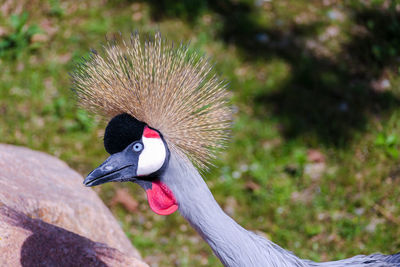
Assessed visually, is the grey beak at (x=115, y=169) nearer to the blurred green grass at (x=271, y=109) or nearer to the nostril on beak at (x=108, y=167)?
the nostril on beak at (x=108, y=167)

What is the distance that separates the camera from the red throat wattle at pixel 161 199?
1.64m

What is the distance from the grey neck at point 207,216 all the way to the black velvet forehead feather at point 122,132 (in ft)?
0.44

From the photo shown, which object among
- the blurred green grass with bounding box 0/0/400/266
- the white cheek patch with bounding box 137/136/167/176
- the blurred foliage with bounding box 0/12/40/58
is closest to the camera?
the white cheek patch with bounding box 137/136/167/176

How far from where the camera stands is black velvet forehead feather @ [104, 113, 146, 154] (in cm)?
157

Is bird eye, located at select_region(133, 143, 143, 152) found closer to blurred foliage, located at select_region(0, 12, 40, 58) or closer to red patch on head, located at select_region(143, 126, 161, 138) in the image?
red patch on head, located at select_region(143, 126, 161, 138)

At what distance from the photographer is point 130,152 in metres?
1.57

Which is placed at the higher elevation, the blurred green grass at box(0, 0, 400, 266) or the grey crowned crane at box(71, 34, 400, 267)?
the grey crowned crane at box(71, 34, 400, 267)

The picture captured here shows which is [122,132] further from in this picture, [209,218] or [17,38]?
[17,38]

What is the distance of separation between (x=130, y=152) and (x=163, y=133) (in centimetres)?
12

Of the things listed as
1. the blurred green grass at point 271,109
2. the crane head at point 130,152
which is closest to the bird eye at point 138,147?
the crane head at point 130,152

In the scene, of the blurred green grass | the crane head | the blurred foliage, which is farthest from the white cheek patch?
the blurred foliage

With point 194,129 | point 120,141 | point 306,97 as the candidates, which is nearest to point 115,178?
point 120,141

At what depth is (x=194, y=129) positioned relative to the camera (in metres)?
1.65

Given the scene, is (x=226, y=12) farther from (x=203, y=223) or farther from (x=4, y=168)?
(x=203, y=223)
